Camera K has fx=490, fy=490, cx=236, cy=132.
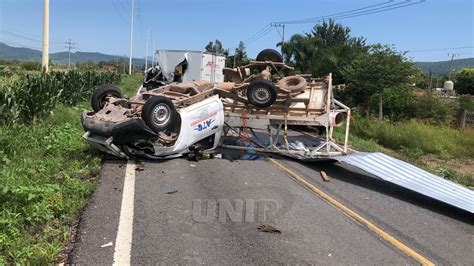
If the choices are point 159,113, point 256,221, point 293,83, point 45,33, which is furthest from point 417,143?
point 45,33

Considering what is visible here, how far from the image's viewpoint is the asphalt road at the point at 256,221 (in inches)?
205

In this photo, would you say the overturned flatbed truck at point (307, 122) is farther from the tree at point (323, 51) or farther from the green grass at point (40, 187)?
the tree at point (323, 51)

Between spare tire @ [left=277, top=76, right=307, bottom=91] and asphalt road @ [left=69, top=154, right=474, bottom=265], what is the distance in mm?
2508

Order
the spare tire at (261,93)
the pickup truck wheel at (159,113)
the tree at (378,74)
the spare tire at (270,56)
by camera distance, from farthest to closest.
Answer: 1. the tree at (378,74)
2. the spare tire at (270,56)
3. the spare tire at (261,93)
4. the pickup truck wheel at (159,113)

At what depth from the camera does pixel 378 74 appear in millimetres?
31469

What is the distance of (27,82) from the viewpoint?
→ 12.9m

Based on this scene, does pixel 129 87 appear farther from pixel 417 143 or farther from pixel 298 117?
pixel 298 117

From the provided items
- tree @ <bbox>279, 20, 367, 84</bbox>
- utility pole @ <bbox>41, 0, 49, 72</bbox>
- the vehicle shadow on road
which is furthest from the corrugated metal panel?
tree @ <bbox>279, 20, 367, 84</bbox>

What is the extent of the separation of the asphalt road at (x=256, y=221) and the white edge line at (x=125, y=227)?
6cm

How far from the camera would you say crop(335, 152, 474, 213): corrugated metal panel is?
7.88m

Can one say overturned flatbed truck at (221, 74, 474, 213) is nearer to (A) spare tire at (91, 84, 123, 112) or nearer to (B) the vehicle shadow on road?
(B) the vehicle shadow on road

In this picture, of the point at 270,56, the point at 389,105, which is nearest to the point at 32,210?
the point at 270,56

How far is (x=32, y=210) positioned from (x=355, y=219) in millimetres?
4165

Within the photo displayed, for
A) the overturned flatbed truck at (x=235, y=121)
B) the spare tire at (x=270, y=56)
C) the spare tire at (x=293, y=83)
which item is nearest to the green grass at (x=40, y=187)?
the overturned flatbed truck at (x=235, y=121)
